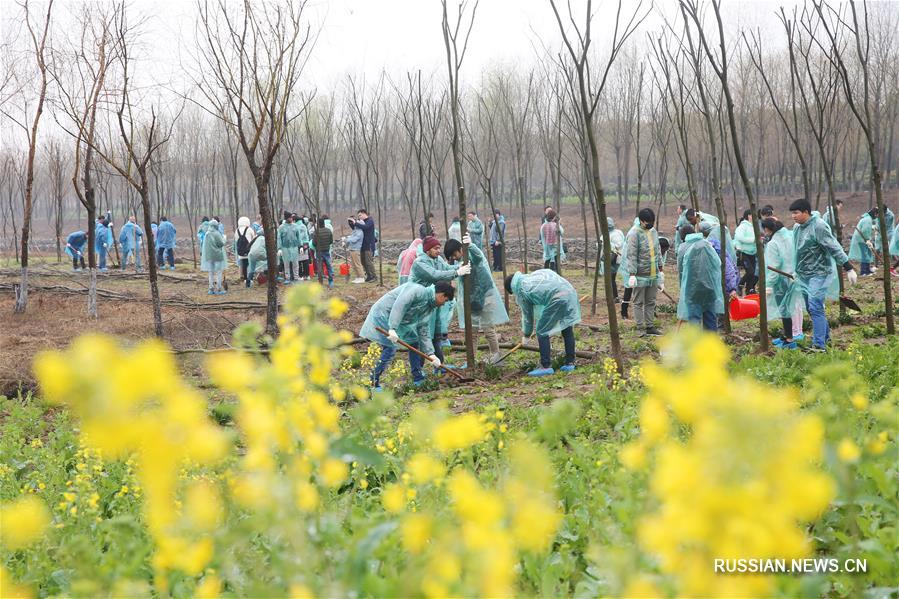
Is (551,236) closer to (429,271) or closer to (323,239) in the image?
(323,239)

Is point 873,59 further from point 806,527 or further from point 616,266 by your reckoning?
point 806,527

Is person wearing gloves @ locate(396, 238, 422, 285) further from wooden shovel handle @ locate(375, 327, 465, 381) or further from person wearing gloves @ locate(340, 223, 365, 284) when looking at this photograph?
person wearing gloves @ locate(340, 223, 365, 284)

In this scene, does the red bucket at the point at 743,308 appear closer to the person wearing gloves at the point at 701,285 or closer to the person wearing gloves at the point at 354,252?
the person wearing gloves at the point at 701,285

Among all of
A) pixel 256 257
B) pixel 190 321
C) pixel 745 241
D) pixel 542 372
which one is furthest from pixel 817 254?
pixel 256 257

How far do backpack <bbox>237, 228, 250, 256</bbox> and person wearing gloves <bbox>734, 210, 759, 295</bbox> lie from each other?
973 cm

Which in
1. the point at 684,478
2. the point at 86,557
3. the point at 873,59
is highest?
the point at 873,59

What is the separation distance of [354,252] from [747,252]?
878 cm

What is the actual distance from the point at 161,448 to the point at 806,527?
2825mm

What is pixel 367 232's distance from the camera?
16297mm

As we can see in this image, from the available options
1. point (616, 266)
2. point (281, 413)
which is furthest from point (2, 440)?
point (616, 266)

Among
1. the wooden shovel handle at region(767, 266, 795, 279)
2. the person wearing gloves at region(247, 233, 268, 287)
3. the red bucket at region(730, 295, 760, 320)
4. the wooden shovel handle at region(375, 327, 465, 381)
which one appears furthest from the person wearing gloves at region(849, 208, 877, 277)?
the person wearing gloves at region(247, 233, 268, 287)

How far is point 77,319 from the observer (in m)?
11.7

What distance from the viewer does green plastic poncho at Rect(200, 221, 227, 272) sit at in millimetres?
15031

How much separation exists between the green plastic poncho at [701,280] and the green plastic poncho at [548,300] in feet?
4.69
